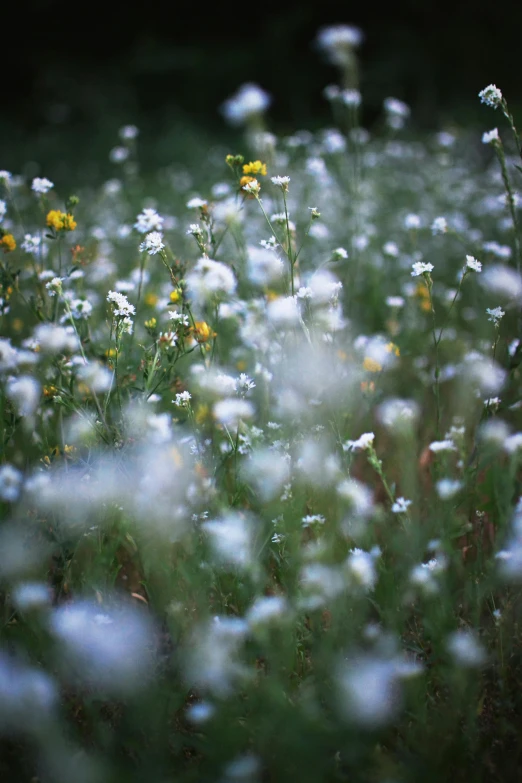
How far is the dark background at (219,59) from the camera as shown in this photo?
10375 millimetres

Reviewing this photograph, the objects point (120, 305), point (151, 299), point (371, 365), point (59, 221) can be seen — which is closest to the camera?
point (120, 305)

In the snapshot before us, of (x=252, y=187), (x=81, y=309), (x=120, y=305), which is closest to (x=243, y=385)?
(x=120, y=305)

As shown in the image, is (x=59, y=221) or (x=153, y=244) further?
(x=59, y=221)

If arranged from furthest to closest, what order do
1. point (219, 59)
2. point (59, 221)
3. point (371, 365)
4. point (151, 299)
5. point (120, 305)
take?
point (219, 59), point (151, 299), point (371, 365), point (59, 221), point (120, 305)

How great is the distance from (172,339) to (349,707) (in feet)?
3.13

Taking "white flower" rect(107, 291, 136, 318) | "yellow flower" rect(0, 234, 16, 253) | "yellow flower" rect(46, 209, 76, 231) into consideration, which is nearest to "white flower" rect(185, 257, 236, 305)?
"white flower" rect(107, 291, 136, 318)

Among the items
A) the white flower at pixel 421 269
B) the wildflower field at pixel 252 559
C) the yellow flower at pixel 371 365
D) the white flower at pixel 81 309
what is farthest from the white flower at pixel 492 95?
the white flower at pixel 81 309

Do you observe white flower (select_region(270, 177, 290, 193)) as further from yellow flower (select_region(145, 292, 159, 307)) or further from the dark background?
the dark background

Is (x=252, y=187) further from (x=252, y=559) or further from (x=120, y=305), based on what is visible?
(x=252, y=559)

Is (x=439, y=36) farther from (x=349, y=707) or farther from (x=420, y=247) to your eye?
(x=349, y=707)

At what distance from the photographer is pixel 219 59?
36.7ft

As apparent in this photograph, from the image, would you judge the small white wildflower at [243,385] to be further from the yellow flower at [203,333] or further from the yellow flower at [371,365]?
the yellow flower at [371,365]

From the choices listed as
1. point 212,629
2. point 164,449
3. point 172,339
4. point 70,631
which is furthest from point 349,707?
point 172,339

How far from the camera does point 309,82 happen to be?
11.1 metres
